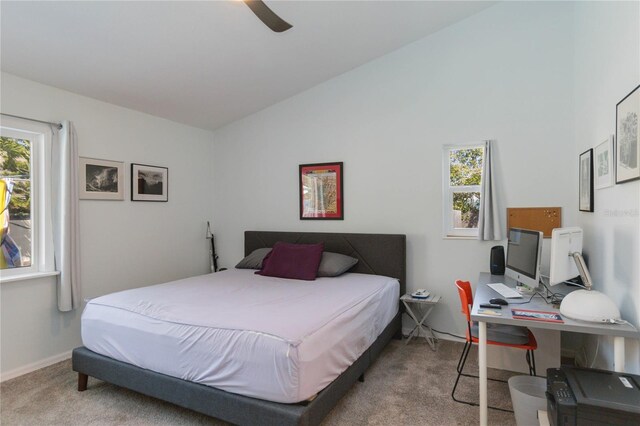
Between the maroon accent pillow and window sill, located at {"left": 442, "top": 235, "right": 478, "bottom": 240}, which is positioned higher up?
window sill, located at {"left": 442, "top": 235, "right": 478, "bottom": 240}

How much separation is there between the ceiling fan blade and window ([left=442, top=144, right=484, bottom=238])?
7.49 ft

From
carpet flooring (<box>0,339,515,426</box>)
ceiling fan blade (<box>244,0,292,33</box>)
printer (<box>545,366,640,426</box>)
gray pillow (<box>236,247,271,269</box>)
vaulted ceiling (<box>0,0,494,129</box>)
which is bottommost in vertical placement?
carpet flooring (<box>0,339,515,426</box>)

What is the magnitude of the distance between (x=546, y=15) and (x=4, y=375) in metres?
5.66

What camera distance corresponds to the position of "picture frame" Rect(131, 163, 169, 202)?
393cm

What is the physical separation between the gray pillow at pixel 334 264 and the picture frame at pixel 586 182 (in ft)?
6.96

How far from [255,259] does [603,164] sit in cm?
334

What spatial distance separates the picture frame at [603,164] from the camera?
216 cm

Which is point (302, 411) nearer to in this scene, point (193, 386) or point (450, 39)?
point (193, 386)

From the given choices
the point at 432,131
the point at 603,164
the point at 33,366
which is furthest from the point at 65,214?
the point at 603,164

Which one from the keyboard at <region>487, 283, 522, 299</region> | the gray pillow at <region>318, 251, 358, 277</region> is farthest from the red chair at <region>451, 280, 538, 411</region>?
the gray pillow at <region>318, 251, 358, 277</region>

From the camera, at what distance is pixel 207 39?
9.82 ft

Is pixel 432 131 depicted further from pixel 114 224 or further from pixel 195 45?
pixel 114 224

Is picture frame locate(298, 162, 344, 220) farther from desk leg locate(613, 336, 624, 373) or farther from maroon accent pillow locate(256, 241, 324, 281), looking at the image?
desk leg locate(613, 336, 624, 373)

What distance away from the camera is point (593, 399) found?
133 centimetres
